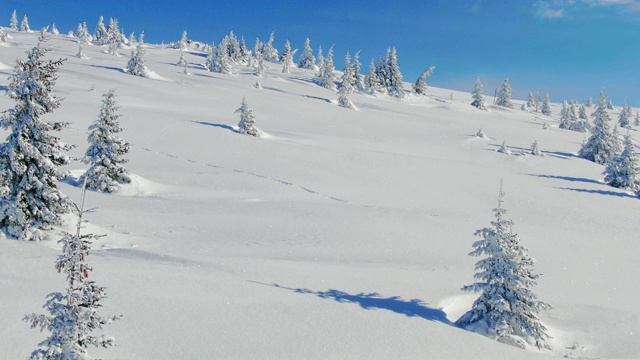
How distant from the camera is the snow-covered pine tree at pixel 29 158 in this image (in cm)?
1374

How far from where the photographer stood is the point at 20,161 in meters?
14.1

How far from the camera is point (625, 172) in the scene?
128 feet

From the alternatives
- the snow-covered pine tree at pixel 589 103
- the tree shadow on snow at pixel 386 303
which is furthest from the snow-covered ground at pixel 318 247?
the snow-covered pine tree at pixel 589 103

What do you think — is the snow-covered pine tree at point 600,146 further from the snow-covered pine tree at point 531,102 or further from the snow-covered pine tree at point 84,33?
the snow-covered pine tree at point 84,33

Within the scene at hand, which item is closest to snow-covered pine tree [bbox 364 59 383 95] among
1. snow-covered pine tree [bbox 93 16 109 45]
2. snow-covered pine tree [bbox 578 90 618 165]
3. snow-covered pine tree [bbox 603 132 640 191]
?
snow-covered pine tree [bbox 578 90 618 165]

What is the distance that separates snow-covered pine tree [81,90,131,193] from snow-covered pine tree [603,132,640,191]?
3691 cm

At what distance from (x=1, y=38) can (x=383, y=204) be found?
99936 mm

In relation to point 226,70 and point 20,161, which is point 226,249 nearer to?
point 20,161

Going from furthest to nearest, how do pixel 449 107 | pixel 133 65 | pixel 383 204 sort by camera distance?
pixel 449 107
pixel 133 65
pixel 383 204

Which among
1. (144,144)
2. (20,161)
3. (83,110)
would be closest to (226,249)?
(20,161)

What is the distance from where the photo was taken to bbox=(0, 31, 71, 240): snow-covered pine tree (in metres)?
13.7

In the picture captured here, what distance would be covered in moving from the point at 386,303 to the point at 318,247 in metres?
5.75

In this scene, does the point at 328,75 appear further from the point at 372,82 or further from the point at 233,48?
the point at 233,48

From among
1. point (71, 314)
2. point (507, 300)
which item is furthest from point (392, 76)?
point (71, 314)
